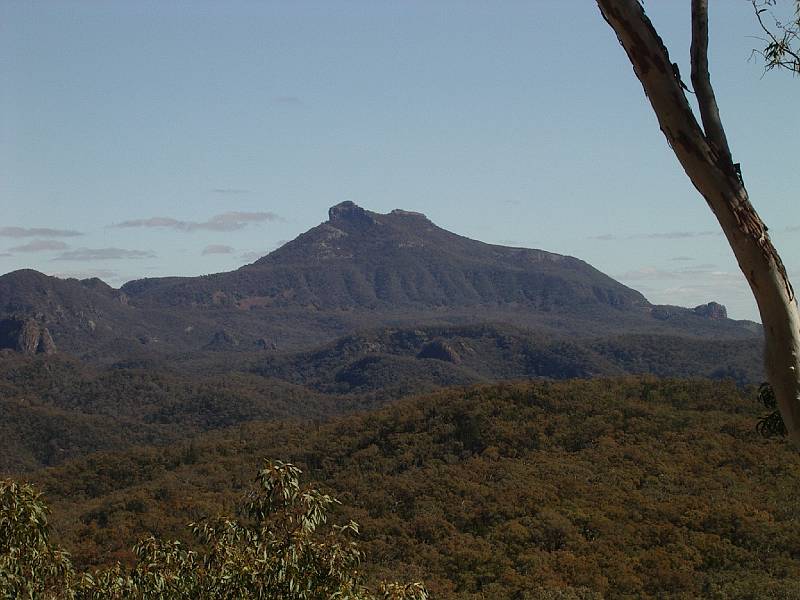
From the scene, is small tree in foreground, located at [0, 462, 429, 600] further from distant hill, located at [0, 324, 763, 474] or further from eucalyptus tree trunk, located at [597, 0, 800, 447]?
distant hill, located at [0, 324, 763, 474]

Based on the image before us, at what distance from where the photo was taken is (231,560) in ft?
28.0

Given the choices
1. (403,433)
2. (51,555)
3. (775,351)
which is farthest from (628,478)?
(775,351)

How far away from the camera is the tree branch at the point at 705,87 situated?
5082 mm

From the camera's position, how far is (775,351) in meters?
4.79

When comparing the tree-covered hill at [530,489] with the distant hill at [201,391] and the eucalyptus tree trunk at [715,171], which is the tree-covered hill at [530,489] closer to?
the eucalyptus tree trunk at [715,171]

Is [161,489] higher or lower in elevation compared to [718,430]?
lower

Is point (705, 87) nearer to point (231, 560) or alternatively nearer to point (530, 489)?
point (231, 560)

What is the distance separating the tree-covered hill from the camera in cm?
3120

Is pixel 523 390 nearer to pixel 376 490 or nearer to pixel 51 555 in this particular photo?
pixel 376 490

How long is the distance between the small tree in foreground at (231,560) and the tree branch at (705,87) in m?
5.25

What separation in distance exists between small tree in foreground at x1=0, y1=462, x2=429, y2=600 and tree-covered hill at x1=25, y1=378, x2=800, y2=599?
21091 mm

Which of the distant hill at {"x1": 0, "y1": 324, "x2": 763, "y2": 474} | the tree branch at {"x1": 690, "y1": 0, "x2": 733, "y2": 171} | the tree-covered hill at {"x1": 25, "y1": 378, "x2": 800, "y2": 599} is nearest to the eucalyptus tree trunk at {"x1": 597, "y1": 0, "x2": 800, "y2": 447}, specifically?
the tree branch at {"x1": 690, "y1": 0, "x2": 733, "y2": 171}

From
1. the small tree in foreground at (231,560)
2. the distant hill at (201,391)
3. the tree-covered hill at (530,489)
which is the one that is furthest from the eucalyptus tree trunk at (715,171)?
the distant hill at (201,391)

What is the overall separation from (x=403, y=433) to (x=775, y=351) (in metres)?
58.5
